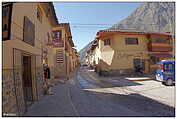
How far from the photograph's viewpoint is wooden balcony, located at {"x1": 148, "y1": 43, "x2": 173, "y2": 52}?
19.3 m

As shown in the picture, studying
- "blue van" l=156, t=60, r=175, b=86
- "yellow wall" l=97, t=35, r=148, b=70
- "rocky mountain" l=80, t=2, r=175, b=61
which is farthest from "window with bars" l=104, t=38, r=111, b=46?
"rocky mountain" l=80, t=2, r=175, b=61

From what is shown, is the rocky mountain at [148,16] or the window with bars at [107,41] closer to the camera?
the window with bars at [107,41]

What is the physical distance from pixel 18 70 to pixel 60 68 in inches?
513

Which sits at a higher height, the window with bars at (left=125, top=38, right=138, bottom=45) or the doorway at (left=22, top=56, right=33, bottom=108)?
the window with bars at (left=125, top=38, right=138, bottom=45)

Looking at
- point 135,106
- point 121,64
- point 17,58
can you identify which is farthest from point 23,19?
point 121,64

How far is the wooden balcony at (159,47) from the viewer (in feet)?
63.4

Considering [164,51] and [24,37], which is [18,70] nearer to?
[24,37]

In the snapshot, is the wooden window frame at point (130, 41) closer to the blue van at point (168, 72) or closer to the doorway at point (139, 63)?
the doorway at point (139, 63)

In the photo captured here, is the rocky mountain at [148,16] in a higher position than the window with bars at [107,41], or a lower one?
Answer: higher

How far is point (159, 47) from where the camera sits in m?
19.9

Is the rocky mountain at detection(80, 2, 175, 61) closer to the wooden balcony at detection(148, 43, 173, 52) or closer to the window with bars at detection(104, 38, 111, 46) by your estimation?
the wooden balcony at detection(148, 43, 173, 52)

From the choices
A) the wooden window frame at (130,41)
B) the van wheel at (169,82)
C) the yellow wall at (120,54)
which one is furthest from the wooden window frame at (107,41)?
the van wheel at (169,82)

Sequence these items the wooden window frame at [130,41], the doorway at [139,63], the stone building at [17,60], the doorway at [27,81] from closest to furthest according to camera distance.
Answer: the stone building at [17,60] < the doorway at [27,81] < the wooden window frame at [130,41] < the doorway at [139,63]

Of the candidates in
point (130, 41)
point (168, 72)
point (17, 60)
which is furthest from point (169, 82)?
point (17, 60)
